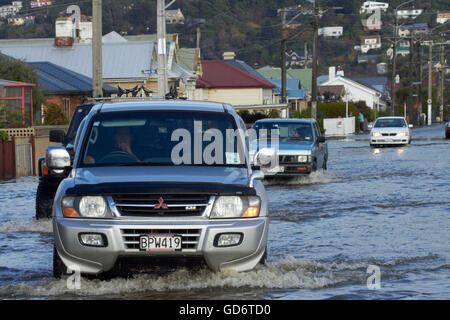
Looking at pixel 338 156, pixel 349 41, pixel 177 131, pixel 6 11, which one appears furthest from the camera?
pixel 349 41

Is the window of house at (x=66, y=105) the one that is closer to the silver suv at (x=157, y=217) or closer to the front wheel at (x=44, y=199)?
the front wheel at (x=44, y=199)

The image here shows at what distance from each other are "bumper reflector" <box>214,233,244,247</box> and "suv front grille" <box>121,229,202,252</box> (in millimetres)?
187

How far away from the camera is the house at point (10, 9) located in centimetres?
13338

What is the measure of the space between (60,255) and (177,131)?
1929 mm

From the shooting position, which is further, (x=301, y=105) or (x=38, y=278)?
(x=301, y=105)

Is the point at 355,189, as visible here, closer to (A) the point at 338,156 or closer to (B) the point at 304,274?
(B) the point at 304,274

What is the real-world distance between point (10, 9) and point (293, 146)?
11920 centimetres

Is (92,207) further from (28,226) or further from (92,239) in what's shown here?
(28,226)

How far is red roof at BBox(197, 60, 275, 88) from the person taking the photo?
82750 mm

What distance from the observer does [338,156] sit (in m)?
37.0

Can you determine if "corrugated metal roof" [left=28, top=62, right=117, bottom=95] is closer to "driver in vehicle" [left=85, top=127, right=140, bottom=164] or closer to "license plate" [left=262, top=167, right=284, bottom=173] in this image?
"license plate" [left=262, top=167, right=284, bottom=173]

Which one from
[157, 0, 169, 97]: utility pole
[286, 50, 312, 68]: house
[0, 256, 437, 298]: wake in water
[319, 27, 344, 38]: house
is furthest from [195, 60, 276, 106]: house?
[319, 27, 344, 38]: house

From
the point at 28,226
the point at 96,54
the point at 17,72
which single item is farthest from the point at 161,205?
the point at 17,72

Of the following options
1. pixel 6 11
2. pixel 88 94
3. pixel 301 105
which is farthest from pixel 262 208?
pixel 6 11
